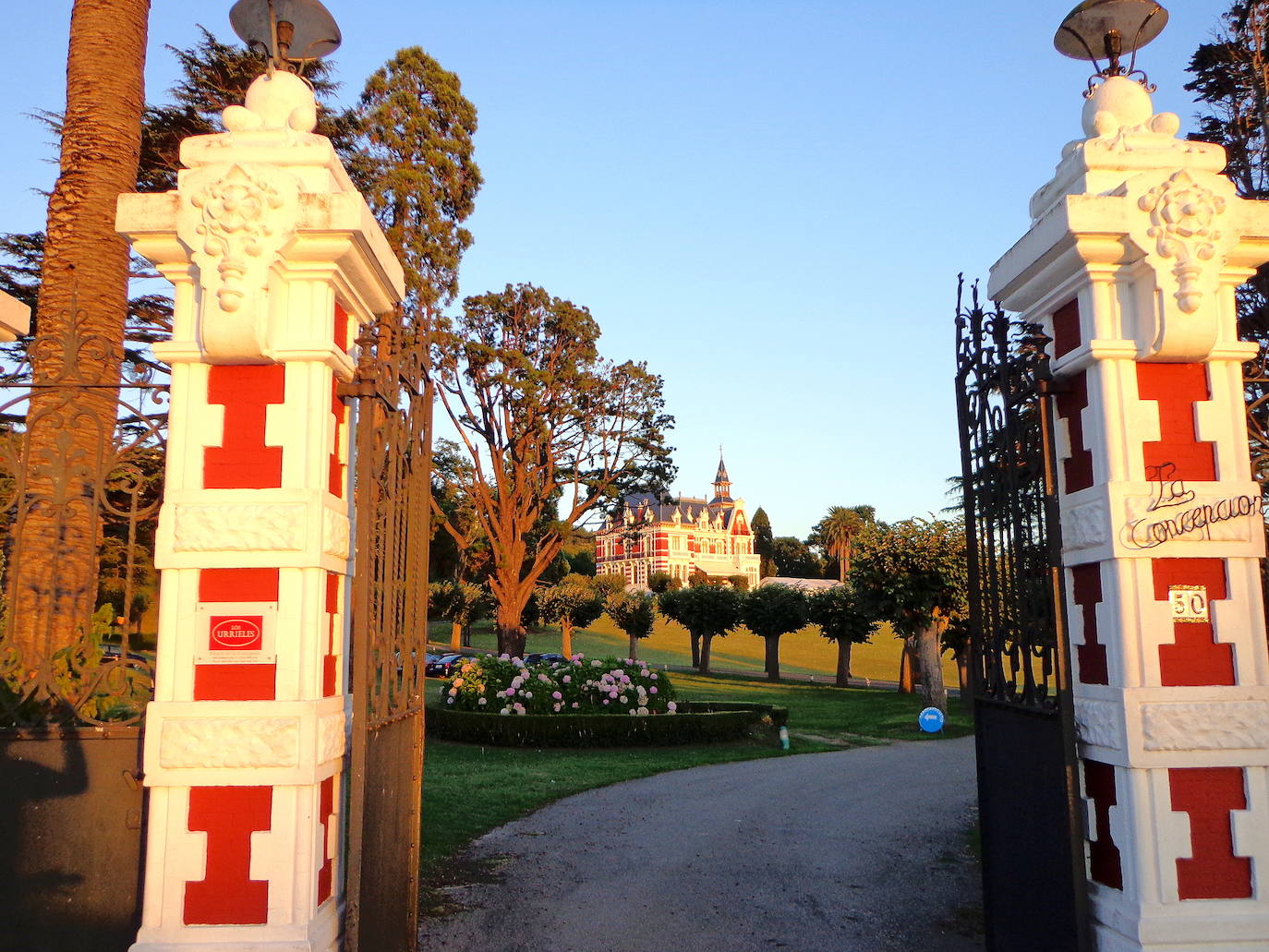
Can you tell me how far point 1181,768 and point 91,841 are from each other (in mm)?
5135

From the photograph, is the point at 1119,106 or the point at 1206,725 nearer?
the point at 1206,725

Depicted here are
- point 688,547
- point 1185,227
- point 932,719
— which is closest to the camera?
point 1185,227

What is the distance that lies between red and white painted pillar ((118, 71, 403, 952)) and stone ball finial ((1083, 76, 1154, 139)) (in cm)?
371

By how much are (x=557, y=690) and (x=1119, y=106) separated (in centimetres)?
1543

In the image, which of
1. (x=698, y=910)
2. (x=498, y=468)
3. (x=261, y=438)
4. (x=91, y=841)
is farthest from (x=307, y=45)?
(x=498, y=468)

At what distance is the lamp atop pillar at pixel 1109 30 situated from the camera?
473 centimetres

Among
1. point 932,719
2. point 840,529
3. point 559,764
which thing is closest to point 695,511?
point 840,529

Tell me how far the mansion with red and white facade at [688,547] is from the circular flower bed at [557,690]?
71.8m

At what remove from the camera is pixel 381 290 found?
5078mm

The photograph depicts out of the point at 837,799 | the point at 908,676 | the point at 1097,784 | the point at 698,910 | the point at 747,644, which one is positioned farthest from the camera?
the point at 747,644

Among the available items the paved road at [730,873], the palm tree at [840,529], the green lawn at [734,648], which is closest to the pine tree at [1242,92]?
the paved road at [730,873]

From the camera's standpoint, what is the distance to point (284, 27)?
4750mm

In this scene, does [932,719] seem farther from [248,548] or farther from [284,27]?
[284,27]

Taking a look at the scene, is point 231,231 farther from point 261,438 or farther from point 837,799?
point 837,799
